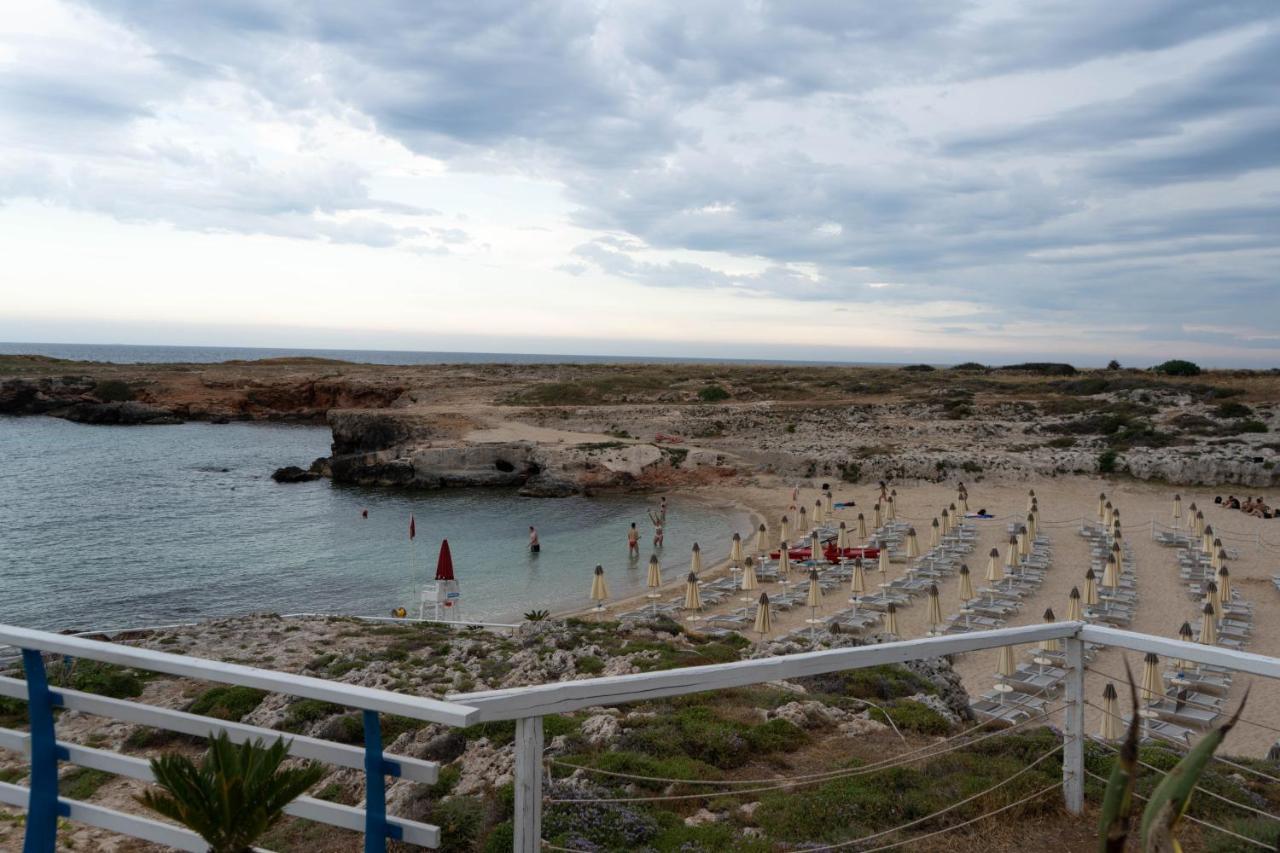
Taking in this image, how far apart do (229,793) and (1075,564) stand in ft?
77.4

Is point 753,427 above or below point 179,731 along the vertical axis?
below

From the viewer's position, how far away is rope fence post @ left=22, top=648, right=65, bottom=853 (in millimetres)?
2980

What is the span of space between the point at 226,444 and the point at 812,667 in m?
61.8

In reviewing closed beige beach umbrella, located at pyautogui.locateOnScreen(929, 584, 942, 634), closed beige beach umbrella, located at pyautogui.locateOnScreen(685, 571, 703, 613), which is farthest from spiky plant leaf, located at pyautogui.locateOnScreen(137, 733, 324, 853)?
closed beige beach umbrella, located at pyautogui.locateOnScreen(685, 571, 703, 613)

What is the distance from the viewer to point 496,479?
40938mm

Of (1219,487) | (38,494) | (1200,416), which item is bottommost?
(38,494)

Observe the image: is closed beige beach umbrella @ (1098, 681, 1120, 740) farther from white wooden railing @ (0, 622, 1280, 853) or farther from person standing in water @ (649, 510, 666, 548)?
person standing in water @ (649, 510, 666, 548)

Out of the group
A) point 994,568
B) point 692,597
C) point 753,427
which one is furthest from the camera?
point 753,427

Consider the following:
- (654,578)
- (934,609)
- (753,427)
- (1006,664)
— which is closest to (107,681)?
(654,578)

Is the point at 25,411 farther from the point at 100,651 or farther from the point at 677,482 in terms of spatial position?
the point at 100,651

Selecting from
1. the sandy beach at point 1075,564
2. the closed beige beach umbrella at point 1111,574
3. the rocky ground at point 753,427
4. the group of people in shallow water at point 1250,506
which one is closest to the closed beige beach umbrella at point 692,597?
the sandy beach at point 1075,564

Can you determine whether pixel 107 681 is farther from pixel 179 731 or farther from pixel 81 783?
pixel 179 731

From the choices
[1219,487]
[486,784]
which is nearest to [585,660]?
[486,784]

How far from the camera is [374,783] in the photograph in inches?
102
